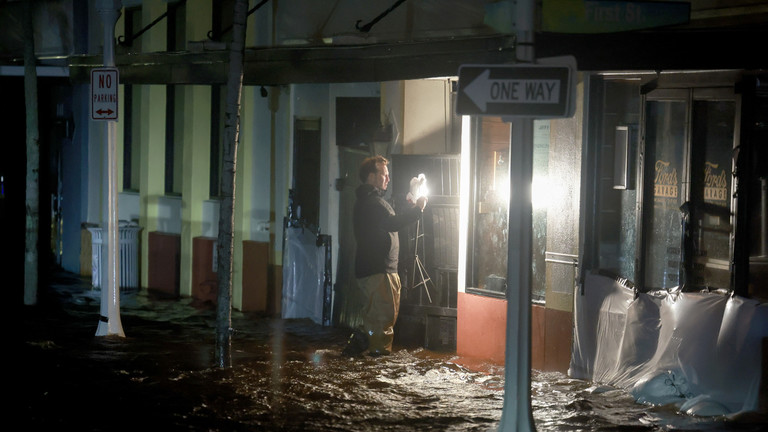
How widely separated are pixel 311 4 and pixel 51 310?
17.6ft

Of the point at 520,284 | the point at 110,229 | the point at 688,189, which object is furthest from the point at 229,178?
the point at 688,189

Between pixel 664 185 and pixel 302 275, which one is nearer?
pixel 664 185

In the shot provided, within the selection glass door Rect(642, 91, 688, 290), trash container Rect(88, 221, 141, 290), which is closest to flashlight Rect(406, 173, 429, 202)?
glass door Rect(642, 91, 688, 290)

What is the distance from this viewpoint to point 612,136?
375 inches

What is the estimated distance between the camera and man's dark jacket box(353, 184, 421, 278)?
1047 cm

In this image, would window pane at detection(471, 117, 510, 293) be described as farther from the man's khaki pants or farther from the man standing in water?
the man's khaki pants

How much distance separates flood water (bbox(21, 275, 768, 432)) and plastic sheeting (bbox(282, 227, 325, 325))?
2.27 feet

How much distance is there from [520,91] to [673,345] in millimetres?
3080

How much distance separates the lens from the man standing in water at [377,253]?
10477mm

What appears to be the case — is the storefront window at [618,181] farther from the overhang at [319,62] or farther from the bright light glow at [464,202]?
the bright light glow at [464,202]

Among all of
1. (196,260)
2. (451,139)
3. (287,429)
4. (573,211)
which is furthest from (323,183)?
(287,429)

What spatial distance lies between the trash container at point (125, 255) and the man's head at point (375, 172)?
21.6ft

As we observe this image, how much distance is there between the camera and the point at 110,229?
461 inches

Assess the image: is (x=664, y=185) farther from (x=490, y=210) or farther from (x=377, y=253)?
(x=377, y=253)
